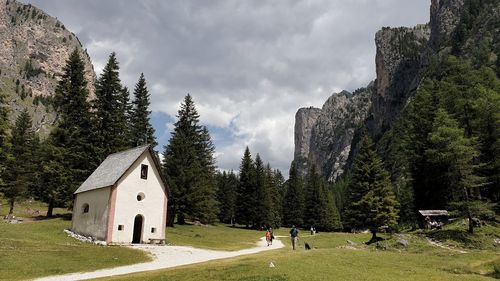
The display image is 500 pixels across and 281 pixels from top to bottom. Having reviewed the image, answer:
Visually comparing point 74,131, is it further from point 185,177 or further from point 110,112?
point 185,177

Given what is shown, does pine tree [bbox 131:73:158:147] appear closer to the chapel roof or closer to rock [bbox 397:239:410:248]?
the chapel roof

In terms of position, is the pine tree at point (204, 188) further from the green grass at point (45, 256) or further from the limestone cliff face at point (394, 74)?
the limestone cliff face at point (394, 74)

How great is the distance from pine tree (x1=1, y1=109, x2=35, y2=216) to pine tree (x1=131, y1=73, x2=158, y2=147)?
1596cm

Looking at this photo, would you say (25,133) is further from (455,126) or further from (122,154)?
(455,126)

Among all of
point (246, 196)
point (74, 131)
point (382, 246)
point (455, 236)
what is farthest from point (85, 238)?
point (246, 196)

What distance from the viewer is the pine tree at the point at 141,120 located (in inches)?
2245

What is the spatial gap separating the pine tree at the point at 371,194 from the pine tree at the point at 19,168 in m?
46.6

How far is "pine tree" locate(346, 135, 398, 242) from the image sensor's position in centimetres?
4081

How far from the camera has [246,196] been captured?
7300 cm

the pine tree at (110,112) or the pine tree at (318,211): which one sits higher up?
the pine tree at (110,112)

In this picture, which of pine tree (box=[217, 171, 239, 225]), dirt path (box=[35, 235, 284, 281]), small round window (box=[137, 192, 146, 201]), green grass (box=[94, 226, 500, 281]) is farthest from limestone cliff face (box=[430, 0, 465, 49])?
dirt path (box=[35, 235, 284, 281])

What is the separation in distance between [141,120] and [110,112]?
9.20 meters

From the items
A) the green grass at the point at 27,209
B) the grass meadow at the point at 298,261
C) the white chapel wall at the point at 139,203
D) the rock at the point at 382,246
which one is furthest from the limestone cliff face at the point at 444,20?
the green grass at the point at 27,209

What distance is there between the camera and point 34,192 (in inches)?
2472
